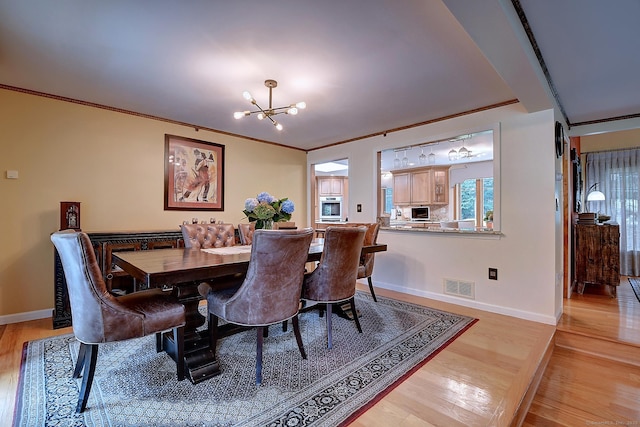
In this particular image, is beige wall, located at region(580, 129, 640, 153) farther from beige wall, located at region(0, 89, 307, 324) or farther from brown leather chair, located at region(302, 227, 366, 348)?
beige wall, located at region(0, 89, 307, 324)

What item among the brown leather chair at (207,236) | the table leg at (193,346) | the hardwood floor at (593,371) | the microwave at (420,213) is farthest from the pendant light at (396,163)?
the table leg at (193,346)

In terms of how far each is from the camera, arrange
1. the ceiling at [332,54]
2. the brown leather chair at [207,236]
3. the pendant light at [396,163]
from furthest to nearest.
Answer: the pendant light at [396,163]
the brown leather chair at [207,236]
the ceiling at [332,54]

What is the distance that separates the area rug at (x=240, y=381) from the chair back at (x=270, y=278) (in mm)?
408

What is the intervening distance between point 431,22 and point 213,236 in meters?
2.68

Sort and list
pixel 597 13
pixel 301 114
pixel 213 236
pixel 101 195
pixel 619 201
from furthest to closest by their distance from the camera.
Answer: pixel 619 201 → pixel 301 114 → pixel 101 195 → pixel 213 236 → pixel 597 13

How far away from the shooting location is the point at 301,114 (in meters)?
3.54

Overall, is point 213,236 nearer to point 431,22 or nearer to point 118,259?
point 118,259

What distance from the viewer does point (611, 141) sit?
495 cm

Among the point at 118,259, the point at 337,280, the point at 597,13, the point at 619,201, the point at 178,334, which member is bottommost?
the point at 178,334

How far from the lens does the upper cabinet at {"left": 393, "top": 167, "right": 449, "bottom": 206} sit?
6879mm

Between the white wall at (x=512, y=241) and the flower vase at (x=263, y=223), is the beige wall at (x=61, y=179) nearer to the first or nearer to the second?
the flower vase at (x=263, y=223)

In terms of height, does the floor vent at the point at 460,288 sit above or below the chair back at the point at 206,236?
below

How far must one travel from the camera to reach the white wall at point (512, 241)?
289cm

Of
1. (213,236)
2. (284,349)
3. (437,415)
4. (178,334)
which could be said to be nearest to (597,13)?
(437,415)
